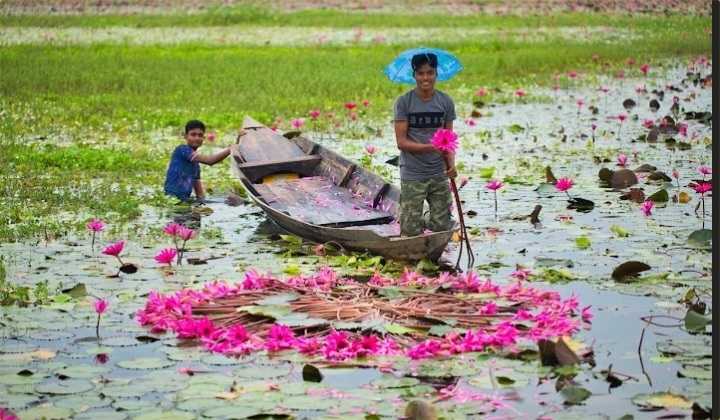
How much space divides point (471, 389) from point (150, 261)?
3.34 m

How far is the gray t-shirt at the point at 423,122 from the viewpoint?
7758mm

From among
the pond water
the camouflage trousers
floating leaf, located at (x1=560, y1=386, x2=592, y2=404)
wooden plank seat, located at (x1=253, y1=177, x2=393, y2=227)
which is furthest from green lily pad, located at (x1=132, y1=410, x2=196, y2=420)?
wooden plank seat, located at (x1=253, y1=177, x2=393, y2=227)

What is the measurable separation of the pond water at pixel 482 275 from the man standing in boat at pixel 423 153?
0.40 metres

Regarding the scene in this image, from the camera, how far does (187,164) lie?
33.5 ft

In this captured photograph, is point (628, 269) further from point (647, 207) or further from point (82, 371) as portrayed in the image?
point (82, 371)

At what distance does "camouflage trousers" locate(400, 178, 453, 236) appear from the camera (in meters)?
7.87

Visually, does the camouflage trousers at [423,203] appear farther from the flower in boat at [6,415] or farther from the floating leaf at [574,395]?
the flower in boat at [6,415]

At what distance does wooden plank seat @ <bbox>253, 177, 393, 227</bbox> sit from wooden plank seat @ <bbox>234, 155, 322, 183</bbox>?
215mm

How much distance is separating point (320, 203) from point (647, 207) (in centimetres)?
250

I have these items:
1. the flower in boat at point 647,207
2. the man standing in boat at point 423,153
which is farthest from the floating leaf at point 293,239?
the flower in boat at point 647,207

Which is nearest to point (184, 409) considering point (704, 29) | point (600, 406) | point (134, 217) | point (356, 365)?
point (356, 365)

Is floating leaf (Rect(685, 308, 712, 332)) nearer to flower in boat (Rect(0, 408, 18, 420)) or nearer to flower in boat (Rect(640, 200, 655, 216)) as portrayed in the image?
flower in boat (Rect(640, 200, 655, 216))

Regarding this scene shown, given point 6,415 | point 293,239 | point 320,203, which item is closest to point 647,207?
point 320,203

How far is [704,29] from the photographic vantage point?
25.4 meters
